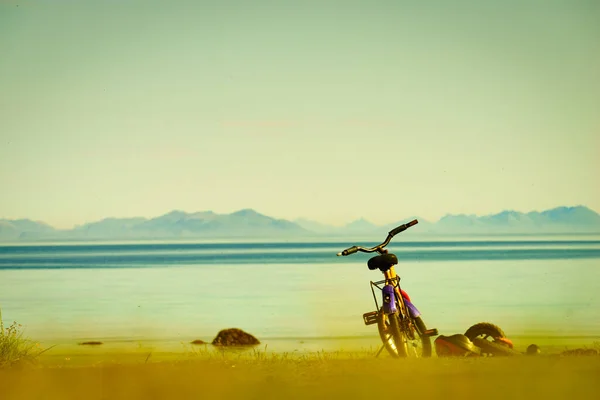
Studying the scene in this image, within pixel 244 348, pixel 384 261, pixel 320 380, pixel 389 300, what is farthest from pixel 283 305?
pixel 320 380

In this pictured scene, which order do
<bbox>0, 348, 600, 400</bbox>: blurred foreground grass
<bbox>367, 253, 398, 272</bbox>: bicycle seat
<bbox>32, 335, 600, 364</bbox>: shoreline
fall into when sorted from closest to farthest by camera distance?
<bbox>0, 348, 600, 400</bbox>: blurred foreground grass < <bbox>367, 253, 398, 272</bbox>: bicycle seat < <bbox>32, 335, 600, 364</bbox>: shoreline

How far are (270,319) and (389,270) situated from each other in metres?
12.4

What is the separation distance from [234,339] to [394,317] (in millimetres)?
7744

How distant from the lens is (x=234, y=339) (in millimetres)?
17359

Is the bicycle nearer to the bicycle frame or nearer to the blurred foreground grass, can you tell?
the bicycle frame

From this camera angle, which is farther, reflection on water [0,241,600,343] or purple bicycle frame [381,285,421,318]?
reflection on water [0,241,600,343]

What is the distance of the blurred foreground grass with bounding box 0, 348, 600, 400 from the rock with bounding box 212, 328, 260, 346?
301 inches

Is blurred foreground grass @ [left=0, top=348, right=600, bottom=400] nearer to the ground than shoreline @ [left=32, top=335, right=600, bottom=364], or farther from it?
farther from it

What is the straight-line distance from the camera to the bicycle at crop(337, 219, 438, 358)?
10.1 m

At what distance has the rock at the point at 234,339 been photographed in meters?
17.3

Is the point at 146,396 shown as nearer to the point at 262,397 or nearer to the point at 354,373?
the point at 262,397

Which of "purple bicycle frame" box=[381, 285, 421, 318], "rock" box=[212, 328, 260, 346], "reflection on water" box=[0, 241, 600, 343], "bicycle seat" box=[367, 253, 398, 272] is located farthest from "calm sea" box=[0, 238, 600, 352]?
"bicycle seat" box=[367, 253, 398, 272]

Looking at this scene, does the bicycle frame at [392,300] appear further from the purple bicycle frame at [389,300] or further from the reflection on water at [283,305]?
the reflection on water at [283,305]

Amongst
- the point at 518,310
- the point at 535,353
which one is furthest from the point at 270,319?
the point at 535,353
